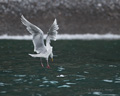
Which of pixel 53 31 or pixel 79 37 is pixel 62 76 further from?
pixel 79 37

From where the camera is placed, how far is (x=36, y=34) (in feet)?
55.7

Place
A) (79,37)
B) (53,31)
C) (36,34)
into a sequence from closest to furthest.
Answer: (36,34) < (53,31) < (79,37)

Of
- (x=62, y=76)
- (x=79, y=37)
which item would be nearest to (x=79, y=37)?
(x=79, y=37)

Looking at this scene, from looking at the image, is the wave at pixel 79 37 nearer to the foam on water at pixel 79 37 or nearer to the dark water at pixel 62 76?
the foam on water at pixel 79 37

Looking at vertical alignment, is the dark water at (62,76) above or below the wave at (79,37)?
below

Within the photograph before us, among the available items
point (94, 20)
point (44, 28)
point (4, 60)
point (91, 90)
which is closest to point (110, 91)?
point (91, 90)

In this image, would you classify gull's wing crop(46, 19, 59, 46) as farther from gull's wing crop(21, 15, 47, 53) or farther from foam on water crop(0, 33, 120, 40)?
foam on water crop(0, 33, 120, 40)

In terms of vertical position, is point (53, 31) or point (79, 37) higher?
point (53, 31)

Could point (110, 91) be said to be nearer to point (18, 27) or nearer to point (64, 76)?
point (64, 76)

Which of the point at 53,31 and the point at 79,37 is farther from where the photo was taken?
the point at 79,37

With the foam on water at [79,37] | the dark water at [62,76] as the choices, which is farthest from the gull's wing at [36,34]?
the foam on water at [79,37]

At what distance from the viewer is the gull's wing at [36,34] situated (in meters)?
16.6

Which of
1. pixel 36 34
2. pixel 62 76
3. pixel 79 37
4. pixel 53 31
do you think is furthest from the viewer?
pixel 79 37

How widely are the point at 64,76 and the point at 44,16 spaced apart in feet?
104
